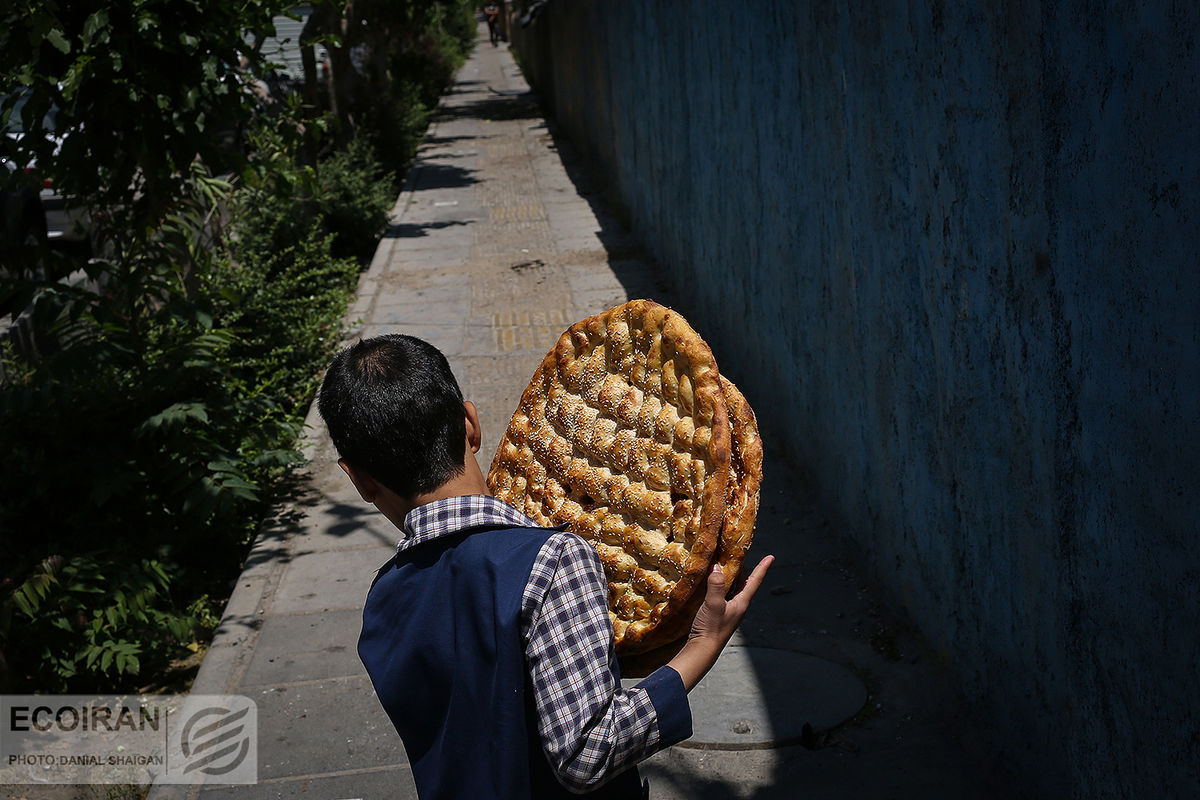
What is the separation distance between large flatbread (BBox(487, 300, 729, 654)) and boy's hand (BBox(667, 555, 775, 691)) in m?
0.03

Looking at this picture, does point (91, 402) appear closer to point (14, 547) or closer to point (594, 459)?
point (14, 547)

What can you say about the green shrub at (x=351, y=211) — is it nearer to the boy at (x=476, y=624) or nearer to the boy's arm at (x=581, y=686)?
the boy at (x=476, y=624)

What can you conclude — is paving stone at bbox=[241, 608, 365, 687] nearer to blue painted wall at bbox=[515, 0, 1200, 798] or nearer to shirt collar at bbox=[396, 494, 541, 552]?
blue painted wall at bbox=[515, 0, 1200, 798]

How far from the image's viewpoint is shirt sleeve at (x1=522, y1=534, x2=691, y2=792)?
158 centimetres

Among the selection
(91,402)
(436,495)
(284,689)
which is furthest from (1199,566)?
(91,402)

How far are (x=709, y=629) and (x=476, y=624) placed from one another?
0.36 meters

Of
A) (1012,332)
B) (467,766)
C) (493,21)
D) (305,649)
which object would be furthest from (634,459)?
(493,21)

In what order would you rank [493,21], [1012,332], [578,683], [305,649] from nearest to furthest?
1. [578,683]
2. [1012,332]
3. [305,649]
4. [493,21]

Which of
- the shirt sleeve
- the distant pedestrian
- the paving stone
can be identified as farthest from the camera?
the distant pedestrian

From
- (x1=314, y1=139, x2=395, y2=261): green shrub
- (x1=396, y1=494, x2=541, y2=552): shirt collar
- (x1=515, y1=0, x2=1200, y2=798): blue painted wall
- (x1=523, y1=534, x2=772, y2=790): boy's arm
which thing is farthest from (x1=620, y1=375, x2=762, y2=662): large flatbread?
(x1=314, y1=139, x2=395, y2=261): green shrub

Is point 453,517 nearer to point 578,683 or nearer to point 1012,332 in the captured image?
point 578,683

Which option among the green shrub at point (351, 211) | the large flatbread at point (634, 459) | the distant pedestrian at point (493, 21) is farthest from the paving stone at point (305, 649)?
the distant pedestrian at point (493, 21)

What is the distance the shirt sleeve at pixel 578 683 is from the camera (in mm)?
1581

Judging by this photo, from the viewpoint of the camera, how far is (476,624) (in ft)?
5.40
